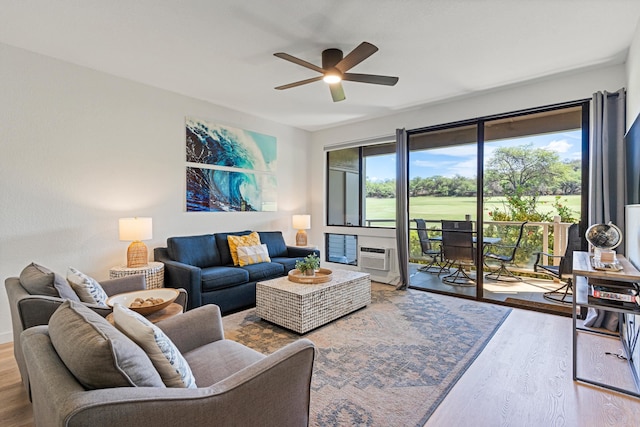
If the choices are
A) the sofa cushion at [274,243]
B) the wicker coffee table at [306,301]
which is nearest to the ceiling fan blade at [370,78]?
the wicker coffee table at [306,301]

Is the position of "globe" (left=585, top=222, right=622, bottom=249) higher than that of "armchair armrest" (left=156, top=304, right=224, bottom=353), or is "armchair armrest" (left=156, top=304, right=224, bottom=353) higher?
"globe" (left=585, top=222, right=622, bottom=249)

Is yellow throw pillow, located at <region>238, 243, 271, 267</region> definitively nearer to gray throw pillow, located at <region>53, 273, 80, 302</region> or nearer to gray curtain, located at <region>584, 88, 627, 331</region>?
gray throw pillow, located at <region>53, 273, 80, 302</region>

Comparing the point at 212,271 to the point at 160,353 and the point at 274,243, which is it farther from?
the point at 160,353

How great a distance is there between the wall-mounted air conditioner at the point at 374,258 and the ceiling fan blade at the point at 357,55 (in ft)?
10.3

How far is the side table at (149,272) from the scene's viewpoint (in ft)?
10.4

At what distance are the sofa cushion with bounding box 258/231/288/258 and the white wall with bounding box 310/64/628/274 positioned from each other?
3.90ft

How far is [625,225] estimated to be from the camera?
2.96 meters

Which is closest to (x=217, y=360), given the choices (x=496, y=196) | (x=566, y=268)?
(x=566, y=268)

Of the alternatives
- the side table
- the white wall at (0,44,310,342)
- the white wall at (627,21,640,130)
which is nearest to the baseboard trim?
the white wall at (0,44,310,342)

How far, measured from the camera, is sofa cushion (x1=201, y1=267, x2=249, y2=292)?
3.40 meters

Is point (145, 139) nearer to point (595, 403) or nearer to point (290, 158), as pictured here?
point (290, 158)

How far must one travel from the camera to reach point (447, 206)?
15.4ft

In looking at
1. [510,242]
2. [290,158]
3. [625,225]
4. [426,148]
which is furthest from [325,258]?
[625,225]

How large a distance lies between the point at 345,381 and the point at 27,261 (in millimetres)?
3198
